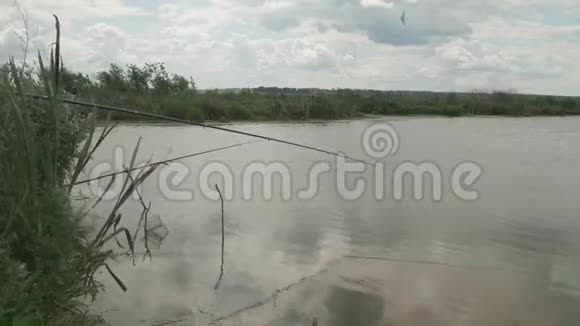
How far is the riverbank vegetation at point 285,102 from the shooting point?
2142 centimetres

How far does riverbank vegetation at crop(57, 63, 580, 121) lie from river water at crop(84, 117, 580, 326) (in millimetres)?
10054

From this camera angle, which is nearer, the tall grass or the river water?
the tall grass

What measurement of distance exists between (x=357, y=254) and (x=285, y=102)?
59.2 feet

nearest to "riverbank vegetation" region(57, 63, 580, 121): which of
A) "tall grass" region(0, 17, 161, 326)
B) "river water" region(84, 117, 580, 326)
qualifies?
"river water" region(84, 117, 580, 326)

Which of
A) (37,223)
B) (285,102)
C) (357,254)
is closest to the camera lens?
(37,223)

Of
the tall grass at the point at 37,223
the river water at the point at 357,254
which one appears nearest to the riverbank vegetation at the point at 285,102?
the river water at the point at 357,254

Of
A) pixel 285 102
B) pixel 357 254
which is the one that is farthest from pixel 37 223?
pixel 285 102

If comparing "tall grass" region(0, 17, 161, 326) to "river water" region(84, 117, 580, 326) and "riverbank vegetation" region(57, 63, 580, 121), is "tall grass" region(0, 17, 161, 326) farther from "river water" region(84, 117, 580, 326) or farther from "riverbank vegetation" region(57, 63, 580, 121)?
"riverbank vegetation" region(57, 63, 580, 121)

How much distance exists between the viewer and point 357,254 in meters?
6.11

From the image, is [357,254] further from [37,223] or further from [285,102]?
[285,102]

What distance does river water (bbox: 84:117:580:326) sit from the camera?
184 inches

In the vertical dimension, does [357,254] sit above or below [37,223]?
below

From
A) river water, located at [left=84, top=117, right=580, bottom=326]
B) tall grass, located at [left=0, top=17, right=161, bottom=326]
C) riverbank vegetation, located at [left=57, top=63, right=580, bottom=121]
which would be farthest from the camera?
riverbank vegetation, located at [left=57, top=63, right=580, bottom=121]

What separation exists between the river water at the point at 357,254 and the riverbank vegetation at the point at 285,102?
10054mm
